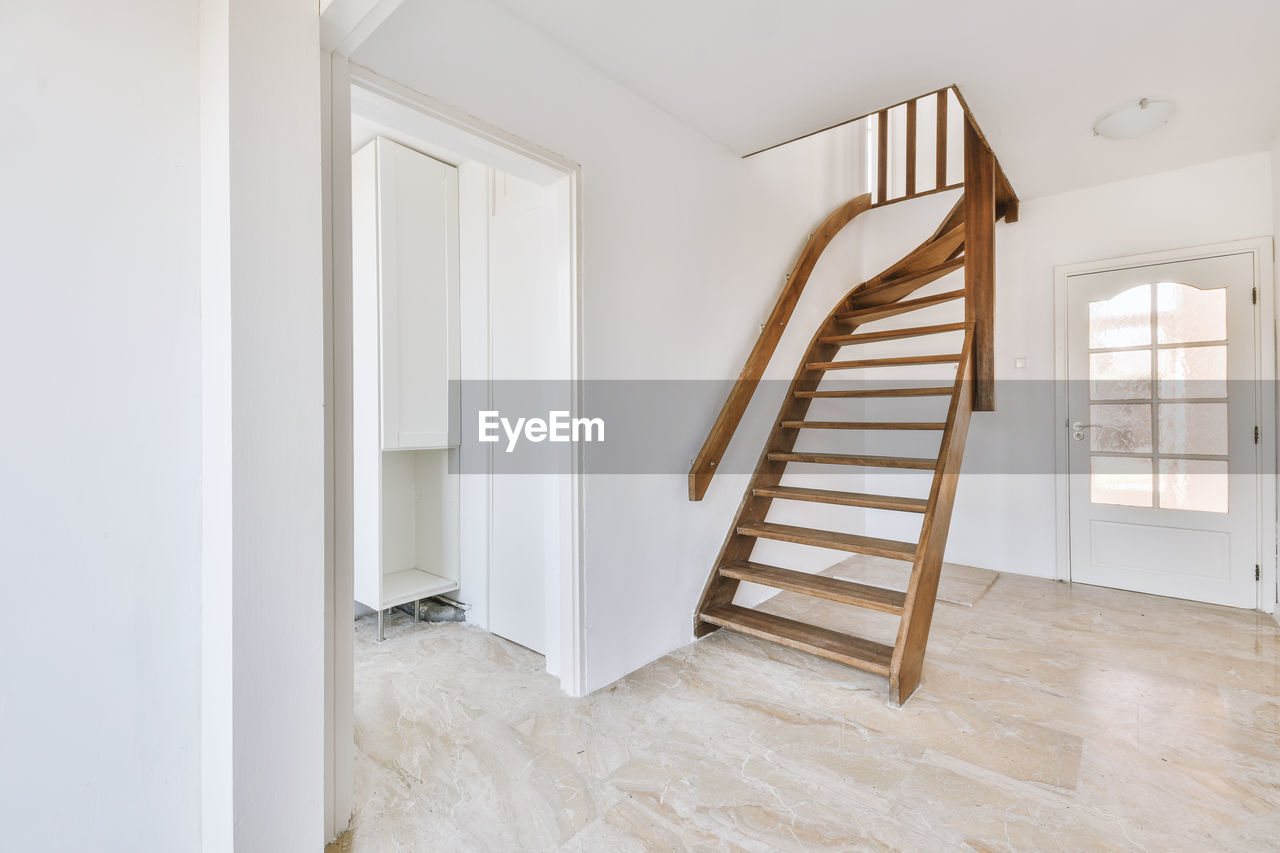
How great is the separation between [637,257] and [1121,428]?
127 inches

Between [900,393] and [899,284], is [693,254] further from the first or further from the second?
[899,284]

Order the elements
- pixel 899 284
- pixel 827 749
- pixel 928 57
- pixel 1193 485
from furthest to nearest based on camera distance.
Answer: pixel 899 284 → pixel 1193 485 → pixel 928 57 → pixel 827 749

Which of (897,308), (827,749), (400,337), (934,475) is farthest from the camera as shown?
(897,308)

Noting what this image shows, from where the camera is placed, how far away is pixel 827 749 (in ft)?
6.19

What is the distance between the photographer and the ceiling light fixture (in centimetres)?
258

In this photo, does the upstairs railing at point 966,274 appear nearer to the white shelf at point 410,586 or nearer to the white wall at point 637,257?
the white wall at point 637,257

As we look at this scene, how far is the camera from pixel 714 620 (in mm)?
2691

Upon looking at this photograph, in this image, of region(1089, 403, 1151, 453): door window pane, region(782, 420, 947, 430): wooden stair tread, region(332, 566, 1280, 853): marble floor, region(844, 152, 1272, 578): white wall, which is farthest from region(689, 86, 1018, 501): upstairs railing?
region(1089, 403, 1151, 453): door window pane

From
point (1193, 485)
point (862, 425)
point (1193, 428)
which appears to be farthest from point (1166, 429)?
point (862, 425)

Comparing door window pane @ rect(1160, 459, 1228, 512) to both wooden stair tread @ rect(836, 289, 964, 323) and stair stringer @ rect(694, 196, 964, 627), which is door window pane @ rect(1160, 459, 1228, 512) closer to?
wooden stair tread @ rect(836, 289, 964, 323)

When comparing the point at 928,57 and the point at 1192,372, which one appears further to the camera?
the point at 1192,372

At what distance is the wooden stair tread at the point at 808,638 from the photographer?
224 centimetres

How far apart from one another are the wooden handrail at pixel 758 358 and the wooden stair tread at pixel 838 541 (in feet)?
1.24

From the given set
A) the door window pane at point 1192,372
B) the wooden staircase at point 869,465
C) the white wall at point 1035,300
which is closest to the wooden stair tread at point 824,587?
the wooden staircase at point 869,465
